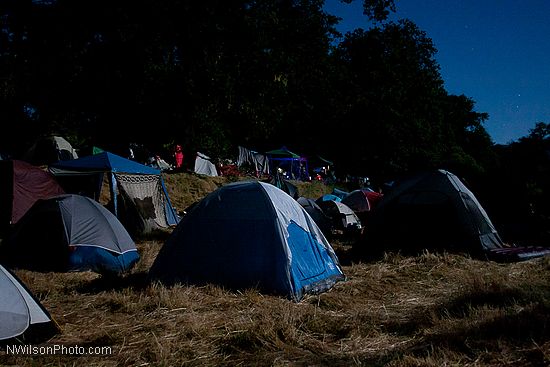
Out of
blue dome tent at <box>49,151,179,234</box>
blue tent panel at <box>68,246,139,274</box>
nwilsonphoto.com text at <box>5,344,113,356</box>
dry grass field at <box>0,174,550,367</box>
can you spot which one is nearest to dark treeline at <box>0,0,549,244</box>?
blue dome tent at <box>49,151,179,234</box>

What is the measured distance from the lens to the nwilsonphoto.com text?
429 centimetres

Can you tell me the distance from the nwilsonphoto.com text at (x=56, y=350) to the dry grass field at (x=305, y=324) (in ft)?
0.23

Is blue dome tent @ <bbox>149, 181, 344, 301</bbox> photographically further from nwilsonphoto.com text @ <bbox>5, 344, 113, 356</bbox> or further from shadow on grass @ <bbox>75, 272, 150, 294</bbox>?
nwilsonphoto.com text @ <bbox>5, 344, 113, 356</bbox>

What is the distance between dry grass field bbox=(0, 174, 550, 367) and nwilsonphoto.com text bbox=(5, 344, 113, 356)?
2.8 inches

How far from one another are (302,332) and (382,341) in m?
0.85

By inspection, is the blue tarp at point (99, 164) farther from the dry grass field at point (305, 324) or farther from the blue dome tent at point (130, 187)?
the dry grass field at point (305, 324)

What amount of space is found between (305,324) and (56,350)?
2569 millimetres

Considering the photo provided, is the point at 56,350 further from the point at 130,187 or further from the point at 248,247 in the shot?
the point at 130,187

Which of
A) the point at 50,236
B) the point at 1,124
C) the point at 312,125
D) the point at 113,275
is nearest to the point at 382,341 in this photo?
the point at 113,275

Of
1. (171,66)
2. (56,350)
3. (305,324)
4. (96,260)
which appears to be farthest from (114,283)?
(171,66)

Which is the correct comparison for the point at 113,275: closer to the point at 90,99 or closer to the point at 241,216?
the point at 241,216

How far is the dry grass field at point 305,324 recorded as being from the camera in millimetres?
4137

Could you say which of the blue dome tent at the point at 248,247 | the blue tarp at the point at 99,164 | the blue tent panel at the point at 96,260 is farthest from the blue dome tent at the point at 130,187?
the blue dome tent at the point at 248,247

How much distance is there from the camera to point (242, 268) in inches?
270
